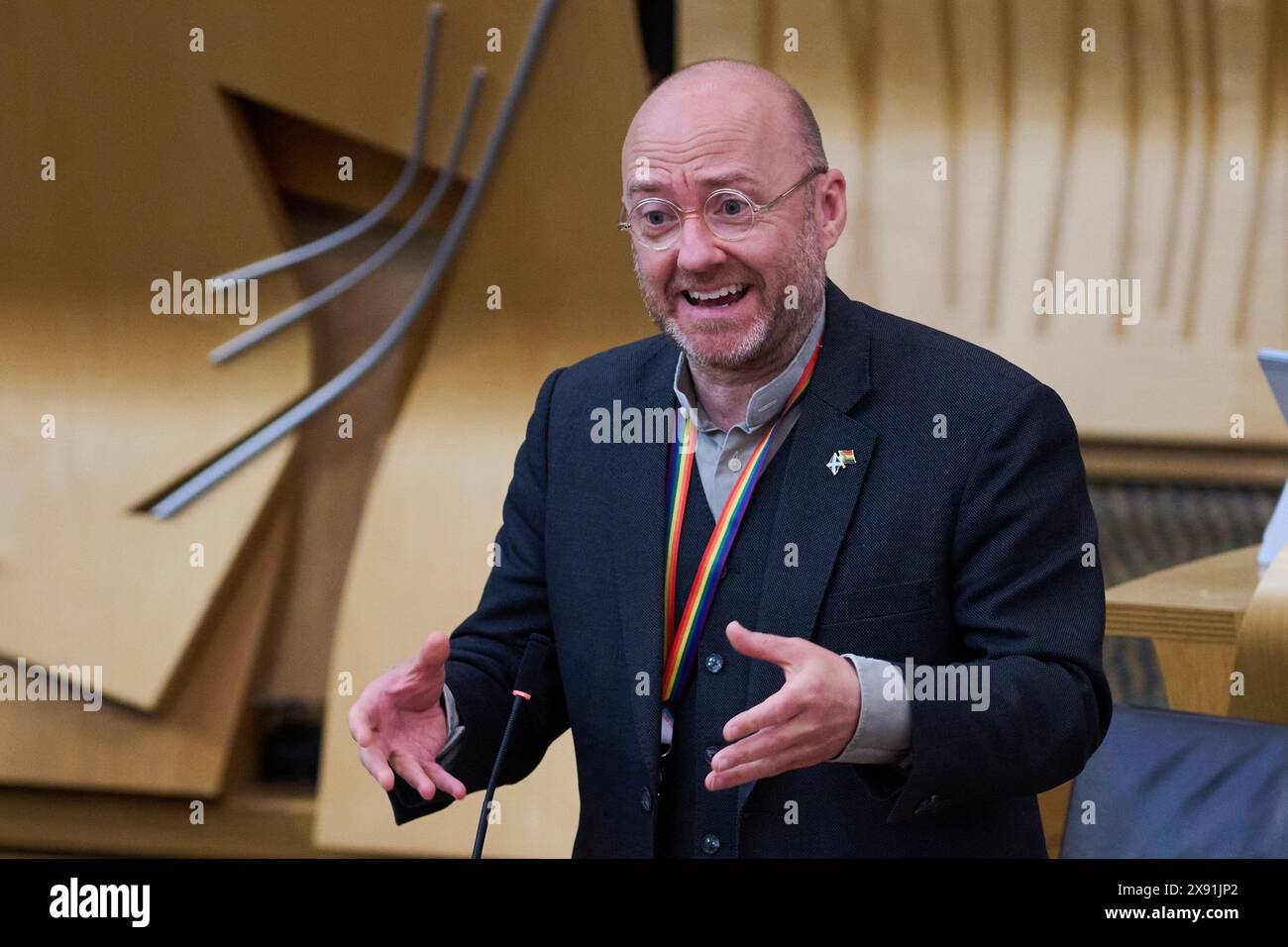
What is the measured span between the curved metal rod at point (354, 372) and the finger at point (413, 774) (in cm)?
224

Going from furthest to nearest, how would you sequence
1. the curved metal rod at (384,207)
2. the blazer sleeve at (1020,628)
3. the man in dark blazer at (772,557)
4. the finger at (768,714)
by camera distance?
the curved metal rod at (384,207) → the man in dark blazer at (772,557) → the blazer sleeve at (1020,628) → the finger at (768,714)

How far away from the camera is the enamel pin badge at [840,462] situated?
5.37ft

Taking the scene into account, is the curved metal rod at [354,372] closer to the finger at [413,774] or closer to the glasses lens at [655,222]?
the glasses lens at [655,222]

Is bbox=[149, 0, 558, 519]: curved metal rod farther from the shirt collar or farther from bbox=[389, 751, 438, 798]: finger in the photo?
bbox=[389, 751, 438, 798]: finger

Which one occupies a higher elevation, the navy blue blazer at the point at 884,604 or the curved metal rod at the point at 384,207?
the curved metal rod at the point at 384,207

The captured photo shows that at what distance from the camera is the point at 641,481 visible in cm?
174

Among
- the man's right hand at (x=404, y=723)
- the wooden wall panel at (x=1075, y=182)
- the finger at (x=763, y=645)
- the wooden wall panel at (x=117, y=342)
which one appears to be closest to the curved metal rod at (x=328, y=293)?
the wooden wall panel at (x=117, y=342)

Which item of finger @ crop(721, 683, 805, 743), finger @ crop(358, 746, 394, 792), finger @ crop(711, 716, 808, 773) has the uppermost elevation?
finger @ crop(721, 683, 805, 743)

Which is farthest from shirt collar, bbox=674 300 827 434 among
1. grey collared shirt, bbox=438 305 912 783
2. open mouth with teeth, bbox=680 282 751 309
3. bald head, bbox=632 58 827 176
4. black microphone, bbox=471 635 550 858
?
black microphone, bbox=471 635 550 858

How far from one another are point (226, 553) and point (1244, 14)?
2.77 metres

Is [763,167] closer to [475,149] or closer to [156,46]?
[475,149]

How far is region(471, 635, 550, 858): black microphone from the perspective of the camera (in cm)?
150

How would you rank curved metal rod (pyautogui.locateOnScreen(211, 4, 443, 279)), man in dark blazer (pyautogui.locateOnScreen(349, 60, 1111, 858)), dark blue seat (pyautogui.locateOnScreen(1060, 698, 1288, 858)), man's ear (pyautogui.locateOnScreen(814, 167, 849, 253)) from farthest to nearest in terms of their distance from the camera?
curved metal rod (pyautogui.locateOnScreen(211, 4, 443, 279))
dark blue seat (pyautogui.locateOnScreen(1060, 698, 1288, 858))
man's ear (pyautogui.locateOnScreen(814, 167, 849, 253))
man in dark blazer (pyautogui.locateOnScreen(349, 60, 1111, 858))
